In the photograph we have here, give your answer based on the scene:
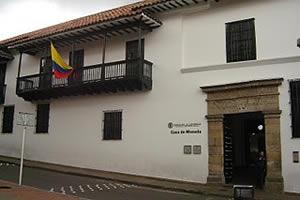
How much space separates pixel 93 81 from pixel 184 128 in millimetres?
4975

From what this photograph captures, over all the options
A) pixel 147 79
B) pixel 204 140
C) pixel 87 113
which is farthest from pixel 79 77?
pixel 204 140

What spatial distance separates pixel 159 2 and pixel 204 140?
6245 millimetres

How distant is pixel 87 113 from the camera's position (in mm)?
20906

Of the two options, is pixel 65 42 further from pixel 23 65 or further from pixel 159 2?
pixel 159 2

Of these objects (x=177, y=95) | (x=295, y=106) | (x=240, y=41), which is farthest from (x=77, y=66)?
(x=295, y=106)

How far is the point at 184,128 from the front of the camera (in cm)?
1753

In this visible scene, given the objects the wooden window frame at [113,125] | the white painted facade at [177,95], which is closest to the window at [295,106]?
the white painted facade at [177,95]

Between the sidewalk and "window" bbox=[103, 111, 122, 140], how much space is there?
632cm

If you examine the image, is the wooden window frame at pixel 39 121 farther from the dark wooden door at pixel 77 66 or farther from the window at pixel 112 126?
the window at pixel 112 126

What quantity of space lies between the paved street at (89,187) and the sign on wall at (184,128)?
299 centimetres

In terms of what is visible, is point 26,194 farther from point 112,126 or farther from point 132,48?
point 132,48

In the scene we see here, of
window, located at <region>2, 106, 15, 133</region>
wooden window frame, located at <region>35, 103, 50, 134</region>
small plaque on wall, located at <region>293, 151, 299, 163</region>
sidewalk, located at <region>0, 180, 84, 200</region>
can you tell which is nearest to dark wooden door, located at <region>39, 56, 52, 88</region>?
wooden window frame, located at <region>35, 103, 50, 134</region>

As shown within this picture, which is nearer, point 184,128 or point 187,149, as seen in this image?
point 187,149

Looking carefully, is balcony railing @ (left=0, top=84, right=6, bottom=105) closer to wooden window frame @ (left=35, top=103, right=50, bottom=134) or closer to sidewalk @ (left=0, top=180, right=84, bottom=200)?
wooden window frame @ (left=35, top=103, right=50, bottom=134)
